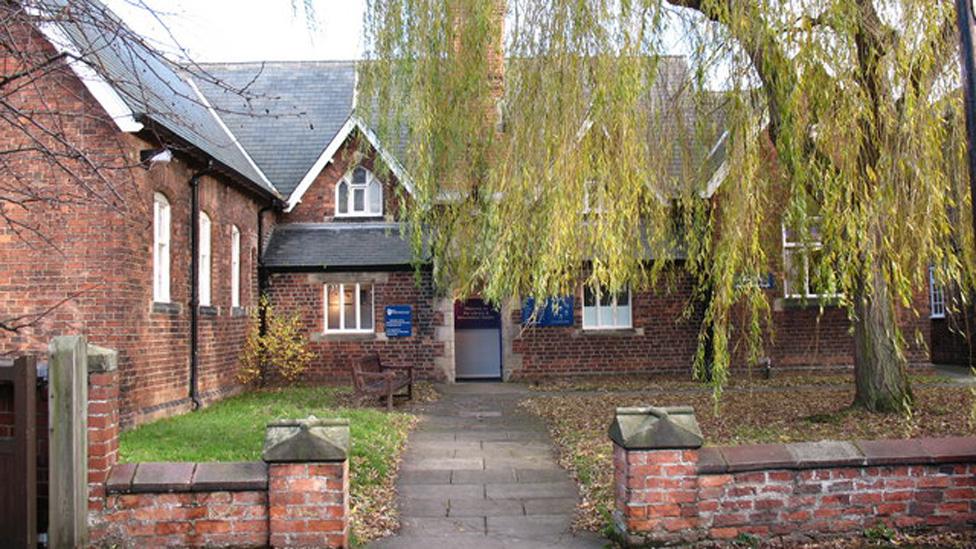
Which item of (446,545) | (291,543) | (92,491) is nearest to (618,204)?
(446,545)

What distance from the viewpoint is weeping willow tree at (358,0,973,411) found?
269 inches

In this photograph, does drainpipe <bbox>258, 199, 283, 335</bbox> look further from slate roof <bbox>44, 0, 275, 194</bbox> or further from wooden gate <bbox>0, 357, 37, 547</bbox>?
wooden gate <bbox>0, 357, 37, 547</bbox>

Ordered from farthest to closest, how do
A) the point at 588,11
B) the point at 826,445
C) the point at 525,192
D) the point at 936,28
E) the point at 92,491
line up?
the point at 525,192 < the point at 588,11 < the point at 936,28 < the point at 826,445 < the point at 92,491

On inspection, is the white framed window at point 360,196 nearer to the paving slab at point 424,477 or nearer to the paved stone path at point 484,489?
the paved stone path at point 484,489

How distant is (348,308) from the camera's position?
1812cm

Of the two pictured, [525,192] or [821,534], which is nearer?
[821,534]

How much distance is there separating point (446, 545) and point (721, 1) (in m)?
5.26

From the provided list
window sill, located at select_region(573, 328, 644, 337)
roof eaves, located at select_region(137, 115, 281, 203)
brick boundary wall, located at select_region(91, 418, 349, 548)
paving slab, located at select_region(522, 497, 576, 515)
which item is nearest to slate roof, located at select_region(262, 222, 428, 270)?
roof eaves, located at select_region(137, 115, 281, 203)

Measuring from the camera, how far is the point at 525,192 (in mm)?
8055

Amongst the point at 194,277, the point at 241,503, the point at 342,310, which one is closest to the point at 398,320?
the point at 342,310

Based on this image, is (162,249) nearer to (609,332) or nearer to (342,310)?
(342,310)

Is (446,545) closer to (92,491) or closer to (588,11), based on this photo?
(92,491)

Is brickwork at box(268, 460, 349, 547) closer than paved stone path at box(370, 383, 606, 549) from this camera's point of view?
Yes

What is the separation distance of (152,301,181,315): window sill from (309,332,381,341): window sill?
5.06 meters
